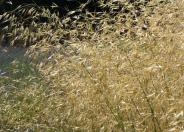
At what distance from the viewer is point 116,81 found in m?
2.56

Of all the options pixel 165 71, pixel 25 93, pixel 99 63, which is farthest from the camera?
pixel 25 93

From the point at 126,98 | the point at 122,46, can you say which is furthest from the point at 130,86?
the point at 122,46

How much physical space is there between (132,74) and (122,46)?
0.57 ft

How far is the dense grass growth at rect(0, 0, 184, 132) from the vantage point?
2324 mm

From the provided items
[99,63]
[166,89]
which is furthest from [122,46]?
[166,89]

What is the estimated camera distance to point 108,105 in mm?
2492

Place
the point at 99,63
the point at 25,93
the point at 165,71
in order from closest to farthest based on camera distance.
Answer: the point at 165,71 → the point at 99,63 → the point at 25,93

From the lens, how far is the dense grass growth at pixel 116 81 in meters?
2.32

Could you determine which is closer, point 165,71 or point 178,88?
point 178,88

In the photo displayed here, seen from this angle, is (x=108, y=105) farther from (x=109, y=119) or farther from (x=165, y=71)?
(x=165, y=71)

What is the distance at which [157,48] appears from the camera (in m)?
2.54

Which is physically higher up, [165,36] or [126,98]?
[165,36]

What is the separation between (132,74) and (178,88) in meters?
0.29

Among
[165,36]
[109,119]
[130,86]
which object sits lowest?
[109,119]
